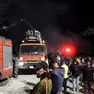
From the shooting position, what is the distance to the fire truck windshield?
23.8 m

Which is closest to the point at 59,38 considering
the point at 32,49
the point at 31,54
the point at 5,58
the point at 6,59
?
the point at 32,49

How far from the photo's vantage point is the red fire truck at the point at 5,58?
54.9 feet

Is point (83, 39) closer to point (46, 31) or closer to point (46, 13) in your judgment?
point (46, 31)

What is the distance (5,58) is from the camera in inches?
703

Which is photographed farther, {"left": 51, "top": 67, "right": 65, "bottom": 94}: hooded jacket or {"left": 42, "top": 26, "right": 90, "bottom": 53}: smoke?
{"left": 42, "top": 26, "right": 90, "bottom": 53}: smoke

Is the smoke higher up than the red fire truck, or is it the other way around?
the smoke

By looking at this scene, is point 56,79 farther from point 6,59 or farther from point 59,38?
point 59,38

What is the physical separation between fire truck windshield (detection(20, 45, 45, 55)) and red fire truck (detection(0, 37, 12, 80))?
14.9 feet

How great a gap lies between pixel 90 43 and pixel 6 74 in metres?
21.8

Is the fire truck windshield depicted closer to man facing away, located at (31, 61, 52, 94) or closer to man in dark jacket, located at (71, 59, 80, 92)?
man in dark jacket, located at (71, 59, 80, 92)

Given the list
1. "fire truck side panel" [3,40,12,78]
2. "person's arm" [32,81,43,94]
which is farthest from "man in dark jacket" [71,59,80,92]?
"person's arm" [32,81,43,94]

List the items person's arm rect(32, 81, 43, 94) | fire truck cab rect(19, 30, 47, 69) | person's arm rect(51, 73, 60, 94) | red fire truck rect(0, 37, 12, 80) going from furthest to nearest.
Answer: fire truck cab rect(19, 30, 47, 69), red fire truck rect(0, 37, 12, 80), person's arm rect(51, 73, 60, 94), person's arm rect(32, 81, 43, 94)

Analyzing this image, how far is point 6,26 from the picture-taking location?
181 feet

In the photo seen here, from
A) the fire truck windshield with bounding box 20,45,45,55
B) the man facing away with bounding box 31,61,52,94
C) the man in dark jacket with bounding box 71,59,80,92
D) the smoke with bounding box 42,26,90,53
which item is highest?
the smoke with bounding box 42,26,90,53
